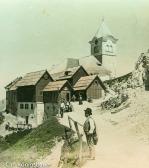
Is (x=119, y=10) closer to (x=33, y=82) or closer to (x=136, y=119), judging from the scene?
(x=136, y=119)

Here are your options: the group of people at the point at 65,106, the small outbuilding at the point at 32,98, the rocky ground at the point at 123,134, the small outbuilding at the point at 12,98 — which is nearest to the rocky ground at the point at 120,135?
the rocky ground at the point at 123,134

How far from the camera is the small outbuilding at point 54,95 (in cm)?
654

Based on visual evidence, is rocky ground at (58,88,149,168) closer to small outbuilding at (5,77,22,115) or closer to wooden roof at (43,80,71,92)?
wooden roof at (43,80,71,92)

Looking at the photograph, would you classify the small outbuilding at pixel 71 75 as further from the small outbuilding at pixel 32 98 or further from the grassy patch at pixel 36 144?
the grassy patch at pixel 36 144

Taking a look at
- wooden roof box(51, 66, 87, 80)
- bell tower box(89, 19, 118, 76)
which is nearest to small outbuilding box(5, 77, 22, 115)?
wooden roof box(51, 66, 87, 80)

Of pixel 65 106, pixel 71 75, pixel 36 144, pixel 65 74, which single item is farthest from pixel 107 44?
pixel 36 144

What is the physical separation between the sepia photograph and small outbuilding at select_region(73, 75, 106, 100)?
2cm

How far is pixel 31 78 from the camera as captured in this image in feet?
22.5

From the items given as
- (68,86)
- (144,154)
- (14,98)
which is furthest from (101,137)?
(14,98)

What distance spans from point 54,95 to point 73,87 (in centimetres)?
46

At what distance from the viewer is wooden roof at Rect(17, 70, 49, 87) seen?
250 inches

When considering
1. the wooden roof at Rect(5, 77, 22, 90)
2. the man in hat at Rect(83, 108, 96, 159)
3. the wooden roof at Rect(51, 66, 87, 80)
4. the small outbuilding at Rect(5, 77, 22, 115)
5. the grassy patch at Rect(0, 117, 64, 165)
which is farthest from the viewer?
the small outbuilding at Rect(5, 77, 22, 115)

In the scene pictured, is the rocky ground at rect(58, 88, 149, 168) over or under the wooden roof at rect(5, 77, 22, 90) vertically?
under

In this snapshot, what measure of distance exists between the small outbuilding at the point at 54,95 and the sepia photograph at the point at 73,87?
0.02m
